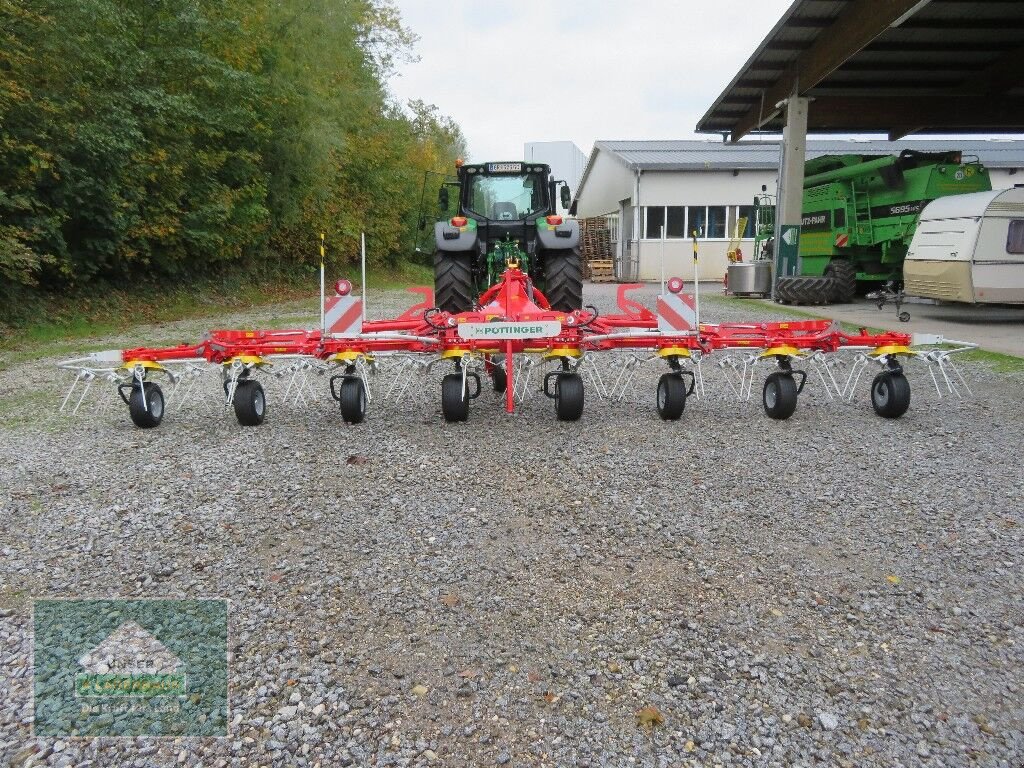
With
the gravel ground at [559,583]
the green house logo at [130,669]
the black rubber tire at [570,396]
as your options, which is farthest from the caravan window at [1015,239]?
the green house logo at [130,669]

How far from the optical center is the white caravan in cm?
1061

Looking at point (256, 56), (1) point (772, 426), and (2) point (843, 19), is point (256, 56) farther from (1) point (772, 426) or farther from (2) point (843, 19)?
(1) point (772, 426)

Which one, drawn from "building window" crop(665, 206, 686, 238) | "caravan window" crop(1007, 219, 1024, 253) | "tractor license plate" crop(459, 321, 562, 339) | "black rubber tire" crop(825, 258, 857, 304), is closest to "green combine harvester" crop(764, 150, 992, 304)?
"black rubber tire" crop(825, 258, 857, 304)

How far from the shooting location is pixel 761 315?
544 inches

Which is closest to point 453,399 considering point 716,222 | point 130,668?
point 130,668

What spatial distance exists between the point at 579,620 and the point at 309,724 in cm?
97

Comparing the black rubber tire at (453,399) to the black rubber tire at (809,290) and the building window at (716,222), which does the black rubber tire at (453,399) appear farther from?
the building window at (716,222)

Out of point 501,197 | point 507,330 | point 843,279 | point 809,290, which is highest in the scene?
point 501,197

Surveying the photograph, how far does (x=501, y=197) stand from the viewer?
9.38 m

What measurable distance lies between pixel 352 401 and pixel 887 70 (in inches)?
543

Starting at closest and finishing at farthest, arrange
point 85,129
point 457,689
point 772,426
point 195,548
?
point 457,689
point 195,548
point 772,426
point 85,129

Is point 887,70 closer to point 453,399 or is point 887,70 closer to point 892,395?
point 892,395

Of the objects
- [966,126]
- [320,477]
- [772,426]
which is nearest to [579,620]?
[320,477]

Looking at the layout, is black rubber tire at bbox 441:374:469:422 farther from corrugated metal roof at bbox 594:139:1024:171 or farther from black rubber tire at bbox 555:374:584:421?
corrugated metal roof at bbox 594:139:1024:171
